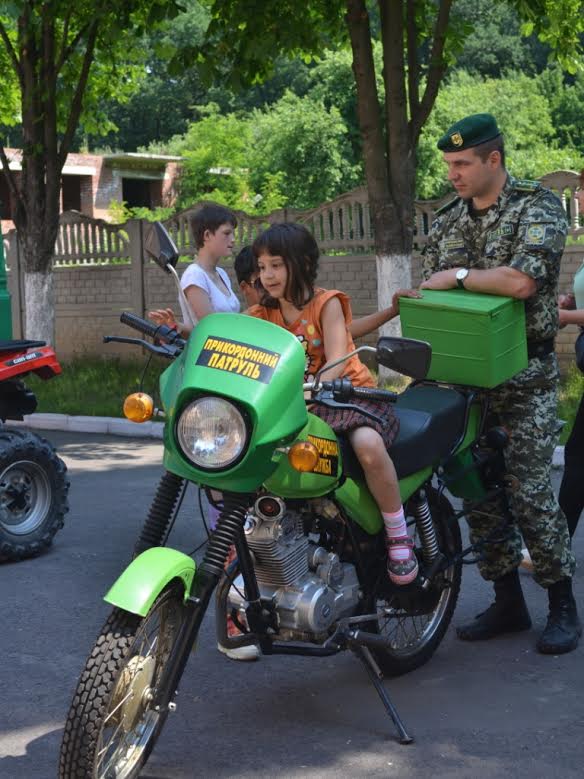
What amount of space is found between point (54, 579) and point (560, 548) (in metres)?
2.68

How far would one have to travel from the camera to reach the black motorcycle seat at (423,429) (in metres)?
4.21

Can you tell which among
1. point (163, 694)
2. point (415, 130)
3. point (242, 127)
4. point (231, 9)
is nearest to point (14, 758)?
point (163, 694)

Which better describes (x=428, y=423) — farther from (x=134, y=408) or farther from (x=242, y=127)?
(x=242, y=127)

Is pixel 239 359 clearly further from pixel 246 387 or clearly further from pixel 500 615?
pixel 500 615

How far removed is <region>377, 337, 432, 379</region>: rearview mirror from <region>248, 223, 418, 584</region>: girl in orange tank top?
309 millimetres

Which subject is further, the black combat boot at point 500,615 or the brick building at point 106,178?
the brick building at point 106,178

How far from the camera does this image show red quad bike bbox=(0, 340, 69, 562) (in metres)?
6.66

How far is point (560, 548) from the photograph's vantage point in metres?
4.96

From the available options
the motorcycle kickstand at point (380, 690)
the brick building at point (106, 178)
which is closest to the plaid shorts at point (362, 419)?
the motorcycle kickstand at point (380, 690)

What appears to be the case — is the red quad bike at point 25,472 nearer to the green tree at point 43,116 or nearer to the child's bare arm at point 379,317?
the child's bare arm at point 379,317

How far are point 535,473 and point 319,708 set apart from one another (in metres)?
1.29

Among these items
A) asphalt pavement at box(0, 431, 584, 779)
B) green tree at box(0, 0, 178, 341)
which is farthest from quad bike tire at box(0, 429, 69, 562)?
green tree at box(0, 0, 178, 341)

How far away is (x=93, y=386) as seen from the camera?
1469cm

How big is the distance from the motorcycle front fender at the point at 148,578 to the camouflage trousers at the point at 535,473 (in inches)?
69.2
